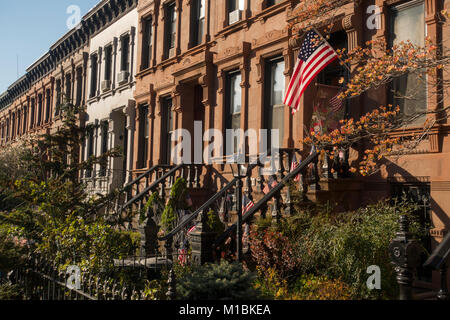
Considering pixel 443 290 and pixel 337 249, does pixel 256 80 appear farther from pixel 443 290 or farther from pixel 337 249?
pixel 443 290

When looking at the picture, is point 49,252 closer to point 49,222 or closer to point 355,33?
point 49,222

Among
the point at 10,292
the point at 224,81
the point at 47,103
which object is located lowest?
the point at 10,292

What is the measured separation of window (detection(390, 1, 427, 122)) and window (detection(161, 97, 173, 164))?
10059 mm

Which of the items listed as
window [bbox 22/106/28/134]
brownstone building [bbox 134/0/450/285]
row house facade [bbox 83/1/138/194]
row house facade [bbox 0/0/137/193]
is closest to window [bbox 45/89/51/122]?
row house facade [bbox 0/0/137/193]

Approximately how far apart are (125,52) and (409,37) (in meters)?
15.5

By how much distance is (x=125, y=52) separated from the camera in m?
22.5

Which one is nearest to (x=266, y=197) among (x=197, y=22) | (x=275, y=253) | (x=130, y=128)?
(x=275, y=253)

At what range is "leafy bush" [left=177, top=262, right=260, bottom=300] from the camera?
545 cm

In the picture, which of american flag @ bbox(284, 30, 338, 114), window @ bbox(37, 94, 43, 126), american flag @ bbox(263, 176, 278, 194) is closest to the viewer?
american flag @ bbox(284, 30, 338, 114)

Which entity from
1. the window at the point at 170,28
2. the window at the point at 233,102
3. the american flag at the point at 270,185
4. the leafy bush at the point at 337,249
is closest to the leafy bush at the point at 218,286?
the leafy bush at the point at 337,249

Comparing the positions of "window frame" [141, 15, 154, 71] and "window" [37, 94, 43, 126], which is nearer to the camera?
"window frame" [141, 15, 154, 71]

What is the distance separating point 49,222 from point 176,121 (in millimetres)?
9271

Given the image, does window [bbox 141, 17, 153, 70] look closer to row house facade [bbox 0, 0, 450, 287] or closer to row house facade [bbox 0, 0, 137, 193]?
row house facade [bbox 0, 0, 450, 287]

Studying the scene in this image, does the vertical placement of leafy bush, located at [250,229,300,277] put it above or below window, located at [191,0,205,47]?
below
